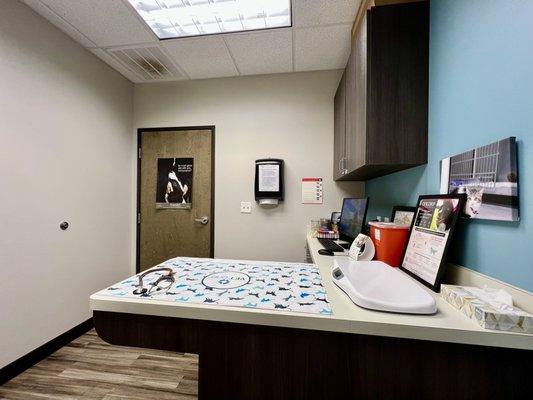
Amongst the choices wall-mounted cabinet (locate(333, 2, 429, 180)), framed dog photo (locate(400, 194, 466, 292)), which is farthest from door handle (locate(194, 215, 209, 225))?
framed dog photo (locate(400, 194, 466, 292))

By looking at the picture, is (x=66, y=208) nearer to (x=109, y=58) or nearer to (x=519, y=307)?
(x=109, y=58)

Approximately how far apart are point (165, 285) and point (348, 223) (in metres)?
1.52

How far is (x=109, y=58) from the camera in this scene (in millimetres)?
2256

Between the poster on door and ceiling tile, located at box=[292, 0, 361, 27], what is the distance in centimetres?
171

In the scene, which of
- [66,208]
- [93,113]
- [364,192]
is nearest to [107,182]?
[66,208]

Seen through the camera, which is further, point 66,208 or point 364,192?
point 364,192

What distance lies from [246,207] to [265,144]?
2.40 feet

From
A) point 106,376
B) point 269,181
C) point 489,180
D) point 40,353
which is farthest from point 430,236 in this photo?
point 40,353

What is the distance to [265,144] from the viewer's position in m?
2.50

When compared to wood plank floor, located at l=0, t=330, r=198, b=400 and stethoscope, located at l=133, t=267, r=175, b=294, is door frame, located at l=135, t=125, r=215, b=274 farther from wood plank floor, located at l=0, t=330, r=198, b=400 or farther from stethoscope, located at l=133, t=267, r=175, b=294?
stethoscope, located at l=133, t=267, r=175, b=294

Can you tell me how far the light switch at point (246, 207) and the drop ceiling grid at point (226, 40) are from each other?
1.42 meters

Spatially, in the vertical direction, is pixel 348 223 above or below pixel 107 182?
below

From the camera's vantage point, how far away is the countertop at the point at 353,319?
2.03 ft

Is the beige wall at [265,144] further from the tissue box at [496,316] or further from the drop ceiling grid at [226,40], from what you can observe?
the tissue box at [496,316]
